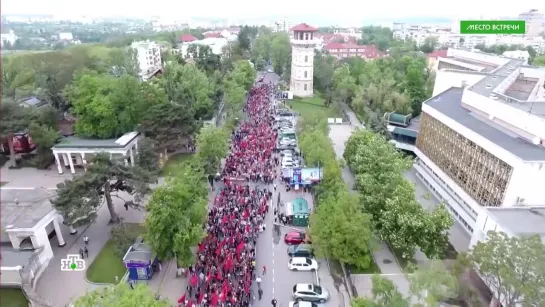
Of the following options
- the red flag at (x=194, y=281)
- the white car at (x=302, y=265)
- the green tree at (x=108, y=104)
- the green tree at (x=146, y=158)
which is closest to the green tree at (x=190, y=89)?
the green tree at (x=108, y=104)

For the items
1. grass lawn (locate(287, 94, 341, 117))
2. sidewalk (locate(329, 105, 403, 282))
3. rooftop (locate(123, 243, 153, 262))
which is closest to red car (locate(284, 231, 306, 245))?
sidewalk (locate(329, 105, 403, 282))

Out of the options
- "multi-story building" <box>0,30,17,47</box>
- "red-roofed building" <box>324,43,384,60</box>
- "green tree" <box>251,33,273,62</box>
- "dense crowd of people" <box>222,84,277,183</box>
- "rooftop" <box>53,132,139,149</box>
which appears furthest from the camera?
"red-roofed building" <box>324,43,384,60</box>

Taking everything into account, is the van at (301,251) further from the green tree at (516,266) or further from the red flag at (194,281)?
the green tree at (516,266)

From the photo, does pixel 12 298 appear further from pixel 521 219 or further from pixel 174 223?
pixel 521 219

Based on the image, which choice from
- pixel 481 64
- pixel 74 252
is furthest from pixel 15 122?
pixel 481 64

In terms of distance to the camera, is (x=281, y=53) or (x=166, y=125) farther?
(x=281, y=53)

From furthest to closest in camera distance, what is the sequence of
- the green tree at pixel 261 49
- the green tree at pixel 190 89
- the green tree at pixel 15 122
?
the green tree at pixel 261 49 < the green tree at pixel 190 89 < the green tree at pixel 15 122

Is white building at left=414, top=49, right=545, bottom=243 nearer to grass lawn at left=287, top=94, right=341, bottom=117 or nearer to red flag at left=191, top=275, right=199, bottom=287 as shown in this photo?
red flag at left=191, top=275, right=199, bottom=287
